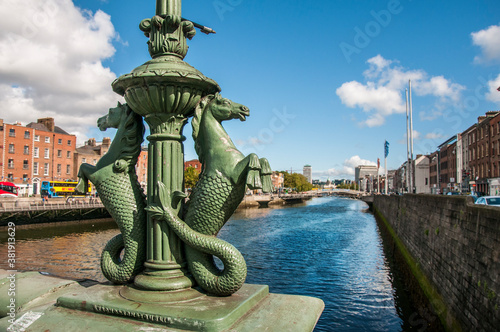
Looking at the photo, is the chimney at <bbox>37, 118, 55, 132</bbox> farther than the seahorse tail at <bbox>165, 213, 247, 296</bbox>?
Yes

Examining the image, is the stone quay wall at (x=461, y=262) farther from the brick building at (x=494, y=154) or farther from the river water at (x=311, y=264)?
the brick building at (x=494, y=154)

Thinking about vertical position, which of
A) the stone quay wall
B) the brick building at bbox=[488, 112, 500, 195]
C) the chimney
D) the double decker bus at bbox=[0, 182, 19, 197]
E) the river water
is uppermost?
the chimney

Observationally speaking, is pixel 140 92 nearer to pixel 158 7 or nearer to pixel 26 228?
pixel 158 7

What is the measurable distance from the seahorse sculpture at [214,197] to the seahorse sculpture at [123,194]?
1.56 feet

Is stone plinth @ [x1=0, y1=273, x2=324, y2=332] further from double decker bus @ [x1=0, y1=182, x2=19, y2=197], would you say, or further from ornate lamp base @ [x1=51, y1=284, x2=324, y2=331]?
double decker bus @ [x1=0, y1=182, x2=19, y2=197]

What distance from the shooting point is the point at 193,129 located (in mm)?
4590

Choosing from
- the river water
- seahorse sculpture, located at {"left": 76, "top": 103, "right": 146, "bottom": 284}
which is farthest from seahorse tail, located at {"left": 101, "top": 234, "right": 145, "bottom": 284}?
the river water

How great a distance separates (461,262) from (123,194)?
8.31m

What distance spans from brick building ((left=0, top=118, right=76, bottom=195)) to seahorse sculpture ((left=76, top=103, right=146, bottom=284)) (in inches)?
1837

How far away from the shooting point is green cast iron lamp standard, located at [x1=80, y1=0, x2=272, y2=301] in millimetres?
4230

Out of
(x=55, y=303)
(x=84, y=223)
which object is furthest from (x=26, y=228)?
(x=55, y=303)

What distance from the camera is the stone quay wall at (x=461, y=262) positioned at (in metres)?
7.03

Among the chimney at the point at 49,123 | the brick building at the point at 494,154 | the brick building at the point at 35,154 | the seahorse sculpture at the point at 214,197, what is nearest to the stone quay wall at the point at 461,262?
the seahorse sculpture at the point at 214,197

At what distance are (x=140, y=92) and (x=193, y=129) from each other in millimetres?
766
